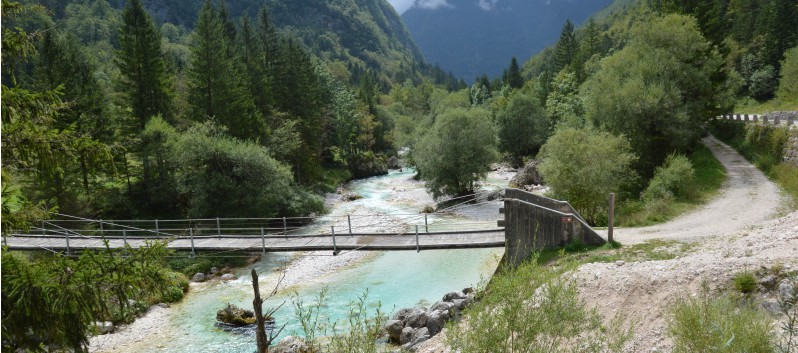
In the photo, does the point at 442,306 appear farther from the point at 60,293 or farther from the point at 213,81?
the point at 213,81

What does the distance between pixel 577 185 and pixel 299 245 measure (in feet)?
39.8

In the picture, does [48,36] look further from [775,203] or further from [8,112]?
[775,203]

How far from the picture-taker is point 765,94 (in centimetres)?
5059

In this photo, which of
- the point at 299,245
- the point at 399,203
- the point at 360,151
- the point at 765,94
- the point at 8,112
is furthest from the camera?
the point at 360,151

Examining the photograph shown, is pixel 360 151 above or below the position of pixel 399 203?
above

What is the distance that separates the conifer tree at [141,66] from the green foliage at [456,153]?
19.3 metres

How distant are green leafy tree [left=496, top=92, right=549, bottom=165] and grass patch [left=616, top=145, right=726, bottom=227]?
91.4ft

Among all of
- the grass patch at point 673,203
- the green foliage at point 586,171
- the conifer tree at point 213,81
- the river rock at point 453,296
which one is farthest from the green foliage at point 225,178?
the grass patch at point 673,203

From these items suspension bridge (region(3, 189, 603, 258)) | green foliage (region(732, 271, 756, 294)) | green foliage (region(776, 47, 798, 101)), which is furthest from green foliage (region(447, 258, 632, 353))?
green foliage (region(776, 47, 798, 101))

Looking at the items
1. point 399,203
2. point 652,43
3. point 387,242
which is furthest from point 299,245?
point 652,43

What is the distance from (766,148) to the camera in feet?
86.6

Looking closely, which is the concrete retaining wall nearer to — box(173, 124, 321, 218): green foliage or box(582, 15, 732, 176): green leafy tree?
box(582, 15, 732, 176): green leafy tree

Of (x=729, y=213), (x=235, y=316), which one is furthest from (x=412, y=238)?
(x=729, y=213)

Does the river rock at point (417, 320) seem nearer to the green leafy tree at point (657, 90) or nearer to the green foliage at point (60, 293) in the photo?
the green foliage at point (60, 293)
